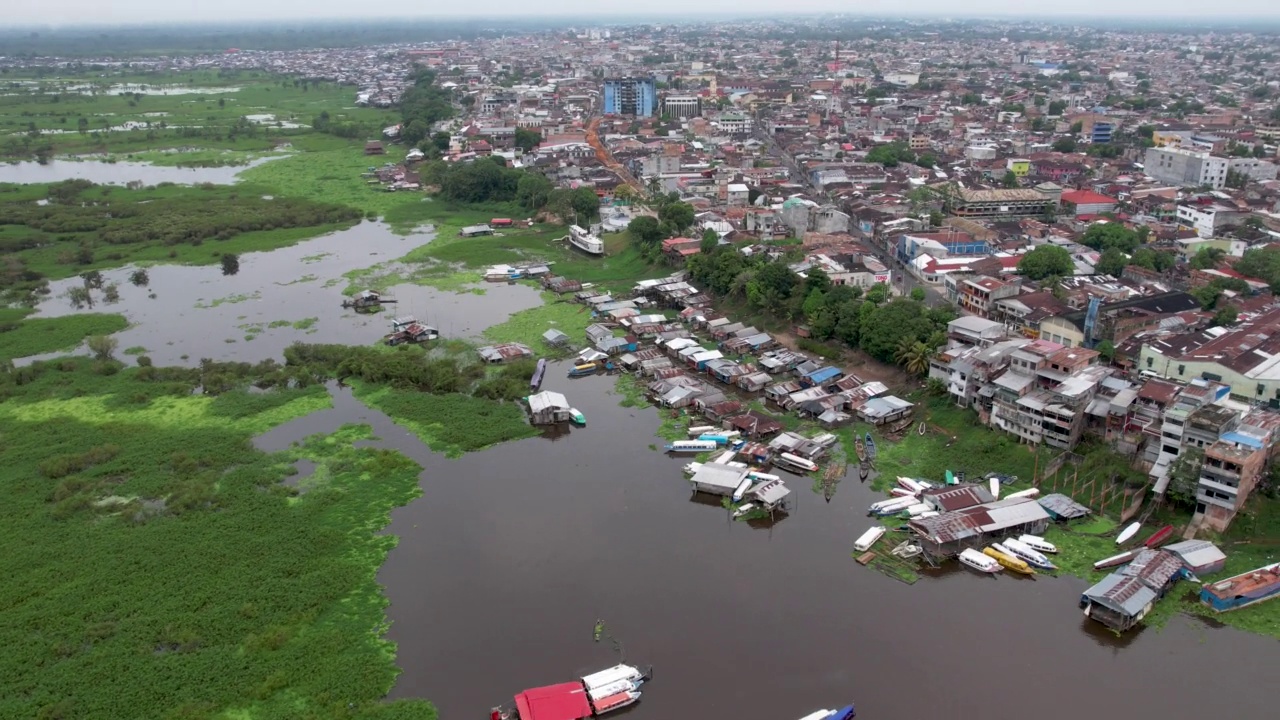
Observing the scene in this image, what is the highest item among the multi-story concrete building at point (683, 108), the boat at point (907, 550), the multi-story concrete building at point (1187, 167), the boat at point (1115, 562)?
the multi-story concrete building at point (683, 108)

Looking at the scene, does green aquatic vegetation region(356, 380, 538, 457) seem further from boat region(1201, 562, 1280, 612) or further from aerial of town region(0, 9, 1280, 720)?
boat region(1201, 562, 1280, 612)

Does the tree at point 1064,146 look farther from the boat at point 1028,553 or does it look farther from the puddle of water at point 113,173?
the puddle of water at point 113,173

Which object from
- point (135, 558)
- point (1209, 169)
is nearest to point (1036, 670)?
point (135, 558)

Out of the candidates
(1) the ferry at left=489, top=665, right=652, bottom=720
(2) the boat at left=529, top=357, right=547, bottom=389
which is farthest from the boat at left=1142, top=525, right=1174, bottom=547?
(2) the boat at left=529, top=357, right=547, bottom=389

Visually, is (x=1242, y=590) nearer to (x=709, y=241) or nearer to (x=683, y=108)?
(x=709, y=241)

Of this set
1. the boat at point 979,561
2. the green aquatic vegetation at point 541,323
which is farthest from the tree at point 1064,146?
the boat at point 979,561

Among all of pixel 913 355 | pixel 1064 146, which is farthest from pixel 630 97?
pixel 913 355

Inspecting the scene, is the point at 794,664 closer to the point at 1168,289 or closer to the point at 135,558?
the point at 135,558
